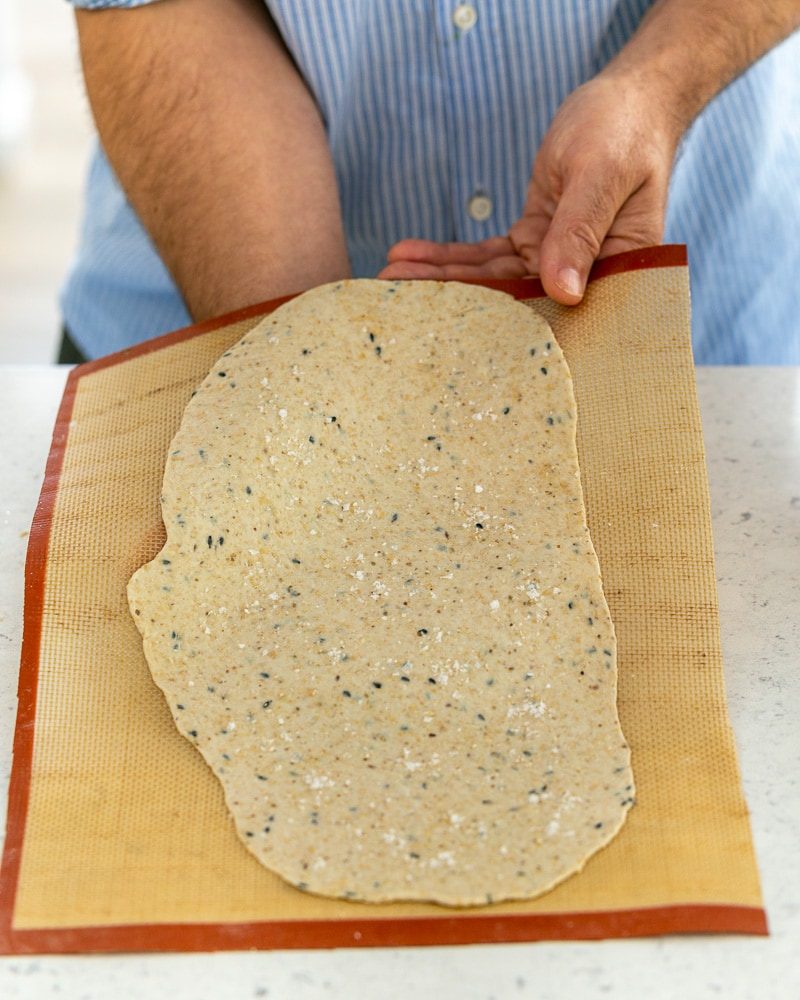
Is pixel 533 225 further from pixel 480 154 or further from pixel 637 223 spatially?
pixel 480 154

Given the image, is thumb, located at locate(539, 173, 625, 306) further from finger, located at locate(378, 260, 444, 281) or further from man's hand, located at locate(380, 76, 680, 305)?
finger, located at locate(378, 260, 444, 281)

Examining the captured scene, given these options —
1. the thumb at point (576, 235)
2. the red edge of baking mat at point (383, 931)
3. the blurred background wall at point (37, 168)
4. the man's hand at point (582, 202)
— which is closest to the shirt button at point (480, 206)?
the man's hand at point (582, 202)

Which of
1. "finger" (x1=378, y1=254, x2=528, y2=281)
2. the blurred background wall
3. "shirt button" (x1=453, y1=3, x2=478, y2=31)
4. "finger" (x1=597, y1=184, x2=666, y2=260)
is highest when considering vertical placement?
"shirt button" (x1=453, y1=3, x2=478, y2=31)

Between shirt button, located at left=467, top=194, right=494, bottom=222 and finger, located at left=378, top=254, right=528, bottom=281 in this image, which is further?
shirt button, located at left=467, top=194, right=494, bottom=222

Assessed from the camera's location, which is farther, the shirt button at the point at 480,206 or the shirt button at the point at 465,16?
the shirt button at the point at 480,206

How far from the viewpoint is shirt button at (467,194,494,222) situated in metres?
1.42

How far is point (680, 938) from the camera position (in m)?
0.72

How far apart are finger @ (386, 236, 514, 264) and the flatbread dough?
121 mm

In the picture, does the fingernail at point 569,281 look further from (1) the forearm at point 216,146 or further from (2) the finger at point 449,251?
(1) the forearm at point 216,146

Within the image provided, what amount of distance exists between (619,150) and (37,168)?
110 inches

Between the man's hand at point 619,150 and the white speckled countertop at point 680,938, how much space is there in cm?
25

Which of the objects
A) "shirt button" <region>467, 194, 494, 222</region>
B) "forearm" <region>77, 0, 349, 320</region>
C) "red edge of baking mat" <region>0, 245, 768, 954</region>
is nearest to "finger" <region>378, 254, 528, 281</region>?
"forearm" <region>77, 0, 349, 320</region>

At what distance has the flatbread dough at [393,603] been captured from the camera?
0.77 metres

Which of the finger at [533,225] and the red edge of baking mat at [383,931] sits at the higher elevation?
the finger at [533,225]
